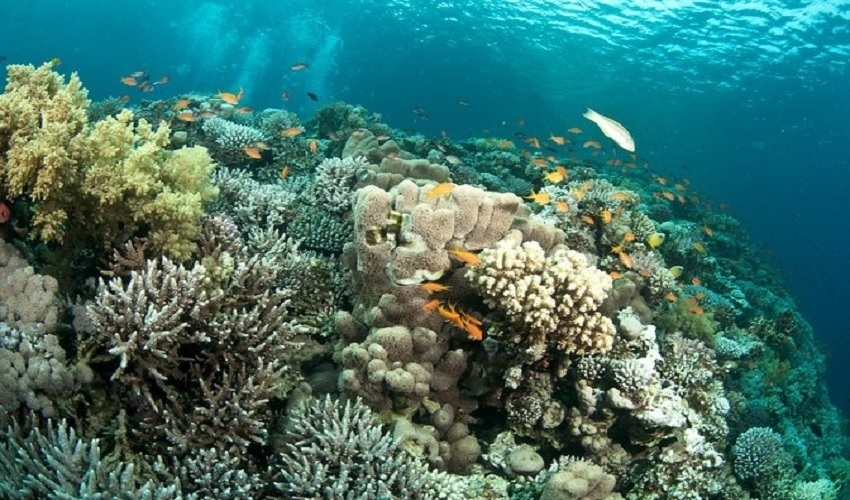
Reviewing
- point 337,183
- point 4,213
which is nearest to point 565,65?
point 337,183

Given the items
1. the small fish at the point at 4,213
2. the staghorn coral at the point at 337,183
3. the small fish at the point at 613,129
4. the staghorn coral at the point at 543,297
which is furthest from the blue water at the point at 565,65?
the small fish at the point at 4,213

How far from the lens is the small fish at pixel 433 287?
4.59m

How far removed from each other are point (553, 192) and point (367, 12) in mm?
50798

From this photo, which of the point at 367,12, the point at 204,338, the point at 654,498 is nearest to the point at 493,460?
the point at 654,498

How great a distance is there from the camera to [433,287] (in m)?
4.59

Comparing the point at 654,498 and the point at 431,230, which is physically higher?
the point at 431,230

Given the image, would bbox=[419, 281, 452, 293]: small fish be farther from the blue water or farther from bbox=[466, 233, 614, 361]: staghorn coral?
the blue water

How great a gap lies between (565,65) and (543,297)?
54.0 metres

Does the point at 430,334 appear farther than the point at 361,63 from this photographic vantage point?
No

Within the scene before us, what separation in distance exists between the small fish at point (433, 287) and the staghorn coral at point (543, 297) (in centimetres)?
27

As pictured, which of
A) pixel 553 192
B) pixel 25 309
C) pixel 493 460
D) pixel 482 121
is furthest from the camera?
pixel 482 121

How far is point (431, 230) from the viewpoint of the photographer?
15.8 ft

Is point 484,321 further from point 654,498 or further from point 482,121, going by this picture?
point 482,121

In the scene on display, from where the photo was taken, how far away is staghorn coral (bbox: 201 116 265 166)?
9508 millimetres
